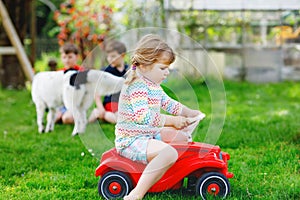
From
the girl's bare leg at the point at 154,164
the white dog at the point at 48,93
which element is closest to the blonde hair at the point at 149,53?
the girl's bare leg at the point at 154,164

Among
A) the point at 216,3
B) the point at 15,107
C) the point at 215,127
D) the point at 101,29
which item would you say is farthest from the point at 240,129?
the point at 216,3

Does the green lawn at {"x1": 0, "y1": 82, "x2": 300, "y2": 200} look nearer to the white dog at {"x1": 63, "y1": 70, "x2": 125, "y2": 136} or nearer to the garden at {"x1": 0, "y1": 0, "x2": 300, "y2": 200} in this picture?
the garden at {"x1": 0, "y1": 0, "x2": 300, "y2": 200}

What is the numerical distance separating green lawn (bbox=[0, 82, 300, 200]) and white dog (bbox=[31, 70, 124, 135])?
24cm

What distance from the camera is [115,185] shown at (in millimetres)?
3322

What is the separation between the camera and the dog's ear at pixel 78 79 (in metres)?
4.87

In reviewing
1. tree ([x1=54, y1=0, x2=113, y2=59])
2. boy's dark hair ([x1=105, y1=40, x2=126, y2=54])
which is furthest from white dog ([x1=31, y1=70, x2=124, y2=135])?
tree ([x1=54, y1=0, x2=113, y2=59])

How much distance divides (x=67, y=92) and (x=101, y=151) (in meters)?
1.94

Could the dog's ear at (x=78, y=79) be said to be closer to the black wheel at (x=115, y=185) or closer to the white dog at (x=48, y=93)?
the white dog at (x=48, y=93)

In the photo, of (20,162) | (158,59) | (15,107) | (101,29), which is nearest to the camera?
(158,59)

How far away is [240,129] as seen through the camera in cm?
554

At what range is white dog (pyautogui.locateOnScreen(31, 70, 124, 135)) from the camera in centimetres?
503

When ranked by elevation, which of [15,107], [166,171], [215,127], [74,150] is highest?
[215,127]

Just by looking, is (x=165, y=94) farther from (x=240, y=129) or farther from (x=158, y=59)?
(x=240, y=129)

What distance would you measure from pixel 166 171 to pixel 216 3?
826 cm
